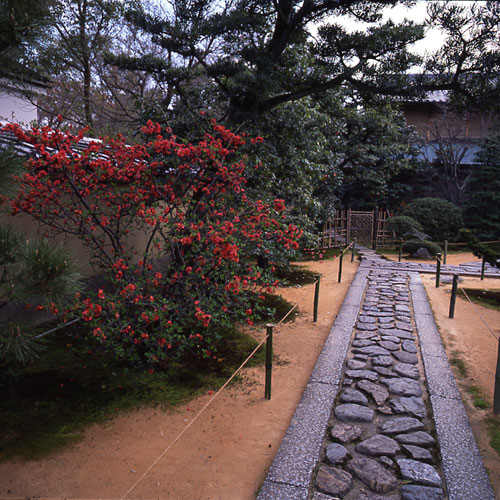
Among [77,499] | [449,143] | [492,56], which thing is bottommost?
[77,499]

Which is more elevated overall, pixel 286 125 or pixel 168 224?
Answer: pixel 286 125

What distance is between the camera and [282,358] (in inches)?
212

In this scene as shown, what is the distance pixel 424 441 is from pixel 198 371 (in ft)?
8.29

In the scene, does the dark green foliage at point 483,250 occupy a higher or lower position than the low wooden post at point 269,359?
higher

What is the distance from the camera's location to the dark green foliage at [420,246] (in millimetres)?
14453

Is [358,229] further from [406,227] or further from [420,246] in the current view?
[420,246]

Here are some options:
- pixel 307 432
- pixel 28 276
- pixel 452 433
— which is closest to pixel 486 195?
pixel 452 433

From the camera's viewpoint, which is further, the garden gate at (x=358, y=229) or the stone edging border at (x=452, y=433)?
A: the garden gate at (x=358, y=229)

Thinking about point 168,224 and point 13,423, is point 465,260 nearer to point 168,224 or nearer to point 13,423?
point 168,224

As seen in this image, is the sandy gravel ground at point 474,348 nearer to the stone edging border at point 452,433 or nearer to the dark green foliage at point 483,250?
the stone edging border at point 452,433

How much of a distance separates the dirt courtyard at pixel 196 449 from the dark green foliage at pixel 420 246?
972 cm

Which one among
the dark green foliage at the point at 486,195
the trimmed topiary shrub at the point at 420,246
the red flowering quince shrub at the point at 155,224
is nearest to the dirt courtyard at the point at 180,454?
the red flowering quince shrub at the point at 155,224

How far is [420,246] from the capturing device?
48.2 ft

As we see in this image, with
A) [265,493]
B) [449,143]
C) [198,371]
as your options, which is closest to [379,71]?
[198,371]
